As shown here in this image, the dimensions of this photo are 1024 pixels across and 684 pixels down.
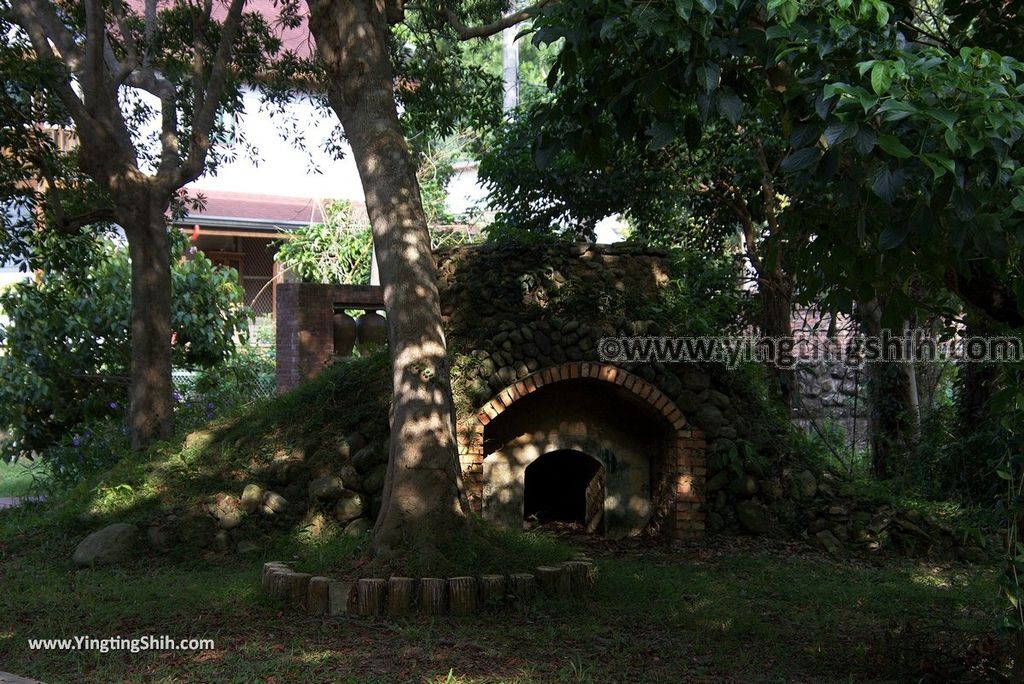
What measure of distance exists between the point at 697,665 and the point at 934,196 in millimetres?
2992

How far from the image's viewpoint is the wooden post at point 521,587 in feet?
21.7

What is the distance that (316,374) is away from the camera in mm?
10672

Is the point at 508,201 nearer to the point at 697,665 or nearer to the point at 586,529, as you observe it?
the point at 586,529

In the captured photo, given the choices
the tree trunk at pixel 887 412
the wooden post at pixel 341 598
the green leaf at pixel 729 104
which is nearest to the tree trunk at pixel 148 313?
the wooden post at pixel 341 598

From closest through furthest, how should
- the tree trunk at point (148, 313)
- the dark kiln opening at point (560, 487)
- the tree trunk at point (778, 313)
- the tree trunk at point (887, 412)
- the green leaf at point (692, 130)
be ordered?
the green leaf at point (692, 130)
the tree trunk at point (148, 313)
the dark kiln opening at point (560, 487)
the tree trunk at point (778, 313)
the tree trunk at point (887, 412)

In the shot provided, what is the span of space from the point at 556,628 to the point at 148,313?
5.55 meters

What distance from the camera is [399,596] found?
6387 mm

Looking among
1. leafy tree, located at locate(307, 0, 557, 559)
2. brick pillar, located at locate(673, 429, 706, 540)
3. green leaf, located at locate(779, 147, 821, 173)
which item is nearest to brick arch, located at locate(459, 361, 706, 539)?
brick pillar, located at locate(673, 429, 706, 540)

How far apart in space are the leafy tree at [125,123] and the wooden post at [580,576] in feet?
16.1

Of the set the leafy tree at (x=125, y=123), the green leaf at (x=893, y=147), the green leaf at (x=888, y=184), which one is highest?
the leafy tree at (x=125, y=123)

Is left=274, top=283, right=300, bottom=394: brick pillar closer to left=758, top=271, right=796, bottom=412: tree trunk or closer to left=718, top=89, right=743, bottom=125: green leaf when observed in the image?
left=758, top=271, right=796, bottom=412: tree trunk

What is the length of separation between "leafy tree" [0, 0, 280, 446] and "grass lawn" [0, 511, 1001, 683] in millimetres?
2165

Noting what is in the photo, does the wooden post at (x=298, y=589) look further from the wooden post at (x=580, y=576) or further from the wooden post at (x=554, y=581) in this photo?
the wooden post at (x=580, y=576)

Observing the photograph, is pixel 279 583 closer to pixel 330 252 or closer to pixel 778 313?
pixel 778 313
